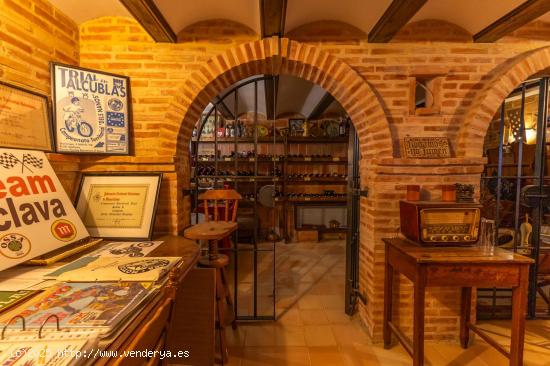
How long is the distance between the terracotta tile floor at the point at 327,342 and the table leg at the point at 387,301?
0.35ft

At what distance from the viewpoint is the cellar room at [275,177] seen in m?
1.67

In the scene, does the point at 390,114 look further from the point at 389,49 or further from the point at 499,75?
the point at 499,75

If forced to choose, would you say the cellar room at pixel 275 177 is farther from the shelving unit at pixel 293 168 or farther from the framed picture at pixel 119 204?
the shelving unit at pixel 293 168

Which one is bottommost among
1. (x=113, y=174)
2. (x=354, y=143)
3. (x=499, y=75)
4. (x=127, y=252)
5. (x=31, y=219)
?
(x=127, y=252)

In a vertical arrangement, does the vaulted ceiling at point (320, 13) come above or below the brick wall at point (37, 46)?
above

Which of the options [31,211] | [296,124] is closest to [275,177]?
[31,211]

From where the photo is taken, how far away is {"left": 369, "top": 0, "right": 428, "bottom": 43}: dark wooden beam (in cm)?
185

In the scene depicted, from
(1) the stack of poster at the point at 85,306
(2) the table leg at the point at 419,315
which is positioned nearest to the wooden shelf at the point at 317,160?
(2) the table leg at the point at 419,315

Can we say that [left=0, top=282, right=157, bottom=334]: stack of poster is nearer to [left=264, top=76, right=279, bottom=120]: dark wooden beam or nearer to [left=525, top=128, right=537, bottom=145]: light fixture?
[left=264, top=76, right=279, bottom=120]: dark wooden beam

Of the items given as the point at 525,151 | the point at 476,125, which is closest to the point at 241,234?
the point at 476,125

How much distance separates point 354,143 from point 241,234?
3.21 meters

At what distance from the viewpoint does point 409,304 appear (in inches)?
90.9

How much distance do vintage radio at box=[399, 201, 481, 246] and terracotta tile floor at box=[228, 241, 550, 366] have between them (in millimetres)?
984

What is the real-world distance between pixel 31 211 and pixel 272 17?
1944mm
